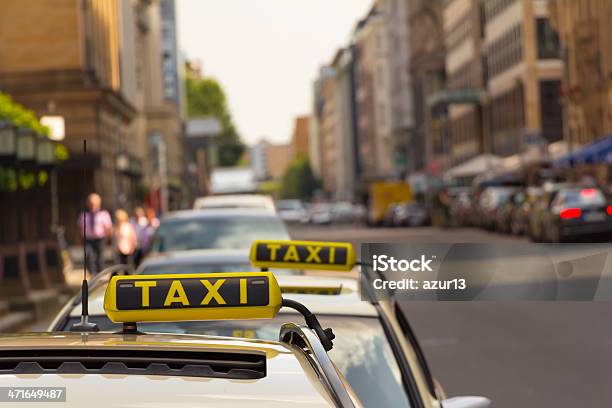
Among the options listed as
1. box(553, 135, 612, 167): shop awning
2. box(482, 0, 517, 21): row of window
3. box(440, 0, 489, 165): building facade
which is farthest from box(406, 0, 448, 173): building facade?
box(553, 135, 612, 167): shop awning

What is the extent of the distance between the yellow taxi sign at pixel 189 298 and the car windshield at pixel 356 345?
7.60ft

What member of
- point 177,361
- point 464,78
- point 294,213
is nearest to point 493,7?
point 464,78

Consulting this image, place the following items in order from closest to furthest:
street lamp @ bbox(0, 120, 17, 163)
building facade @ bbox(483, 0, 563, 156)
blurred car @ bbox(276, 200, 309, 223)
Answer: street lamp @ bbox(0, 120, 17, 163) < building facade @ bbox(483, 0, 563, 156) < blurred car @ bbox(276, 200, 309, 223)

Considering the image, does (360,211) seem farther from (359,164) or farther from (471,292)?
(471,292)

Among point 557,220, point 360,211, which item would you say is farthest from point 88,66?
point 360,211

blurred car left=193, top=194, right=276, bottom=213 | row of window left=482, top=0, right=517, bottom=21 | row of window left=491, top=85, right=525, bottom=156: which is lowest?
blurred car left=193, top=194, right=276, bottom=213

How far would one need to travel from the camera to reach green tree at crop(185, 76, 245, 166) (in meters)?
162

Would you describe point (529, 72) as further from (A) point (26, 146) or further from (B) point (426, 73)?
(A) point (26, 146)

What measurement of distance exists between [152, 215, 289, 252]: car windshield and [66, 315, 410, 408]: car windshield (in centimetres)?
787

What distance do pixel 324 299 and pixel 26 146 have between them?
21.4 m

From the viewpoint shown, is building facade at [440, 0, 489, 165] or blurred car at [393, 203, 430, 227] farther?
building facade at [440, 0, 489, 165]

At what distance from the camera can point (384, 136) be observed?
515 ft

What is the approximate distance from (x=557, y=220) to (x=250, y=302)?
35325mm

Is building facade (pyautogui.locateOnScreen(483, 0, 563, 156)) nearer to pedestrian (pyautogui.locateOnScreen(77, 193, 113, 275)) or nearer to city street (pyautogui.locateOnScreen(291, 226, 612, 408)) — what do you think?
pedestrian (pyautogui.locateOnScreen(77, 193, 113, 275))
